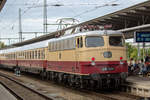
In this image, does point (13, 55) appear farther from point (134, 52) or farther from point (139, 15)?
point (134, 52)

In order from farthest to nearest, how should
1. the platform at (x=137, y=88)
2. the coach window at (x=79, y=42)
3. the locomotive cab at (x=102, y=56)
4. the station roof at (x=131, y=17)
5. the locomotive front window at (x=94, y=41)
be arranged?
the station roof at (x=131, y=17), the coach window at (x=79, y=42), the locomotive front window at (x=94, y=41), the locomotive cab at (x=102, y=56), the platform at (x=137, y=88)

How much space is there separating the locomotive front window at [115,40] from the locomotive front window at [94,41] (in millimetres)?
497

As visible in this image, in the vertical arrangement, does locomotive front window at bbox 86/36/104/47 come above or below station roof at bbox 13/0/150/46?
below

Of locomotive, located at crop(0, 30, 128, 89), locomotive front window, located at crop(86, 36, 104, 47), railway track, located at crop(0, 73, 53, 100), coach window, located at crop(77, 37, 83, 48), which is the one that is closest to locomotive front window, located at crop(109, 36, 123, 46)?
locomotive, located at crop(0, 30, 128, 89)

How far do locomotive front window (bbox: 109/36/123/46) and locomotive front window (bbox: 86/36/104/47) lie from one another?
497mm

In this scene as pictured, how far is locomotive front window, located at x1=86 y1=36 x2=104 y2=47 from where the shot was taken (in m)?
14.9

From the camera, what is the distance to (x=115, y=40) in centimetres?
1528

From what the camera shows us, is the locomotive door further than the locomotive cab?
Yes

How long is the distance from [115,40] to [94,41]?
116 cm

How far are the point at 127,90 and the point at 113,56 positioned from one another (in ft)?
7.15

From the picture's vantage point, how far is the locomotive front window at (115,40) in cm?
1513

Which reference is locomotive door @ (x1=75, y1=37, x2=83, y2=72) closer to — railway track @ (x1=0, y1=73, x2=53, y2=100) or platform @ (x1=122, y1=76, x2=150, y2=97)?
railway track @ (x1=0, y1=73, x2=53, y2=100)

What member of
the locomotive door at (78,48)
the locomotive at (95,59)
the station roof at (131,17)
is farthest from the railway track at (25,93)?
the station roof at (131,17)

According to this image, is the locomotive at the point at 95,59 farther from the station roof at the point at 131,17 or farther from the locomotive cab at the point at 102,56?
the station roof at the point at 131,17
